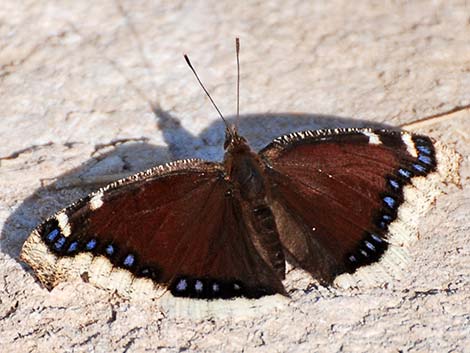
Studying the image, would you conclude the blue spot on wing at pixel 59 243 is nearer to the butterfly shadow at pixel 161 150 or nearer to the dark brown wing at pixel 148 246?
the dark brown wing at pixel 148 246

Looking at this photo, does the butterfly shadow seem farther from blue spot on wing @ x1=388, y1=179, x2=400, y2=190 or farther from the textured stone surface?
blue spot on wing @ x1=388, y1=179, x2=400, y2=190

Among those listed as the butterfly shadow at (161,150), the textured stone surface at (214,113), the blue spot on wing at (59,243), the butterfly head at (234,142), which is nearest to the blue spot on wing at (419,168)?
the textured stone surface at (214,113)

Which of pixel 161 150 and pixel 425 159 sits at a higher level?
pixel 425 159

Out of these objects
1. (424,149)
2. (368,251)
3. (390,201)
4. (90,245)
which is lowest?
(368,251)

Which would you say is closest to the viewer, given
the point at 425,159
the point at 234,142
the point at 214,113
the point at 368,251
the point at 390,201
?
the point at 368,251

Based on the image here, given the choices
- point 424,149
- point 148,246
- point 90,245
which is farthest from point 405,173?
point 90,245

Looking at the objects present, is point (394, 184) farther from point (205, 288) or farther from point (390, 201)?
point (205, 288)

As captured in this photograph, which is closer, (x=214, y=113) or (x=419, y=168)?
(x=419, y=168)
